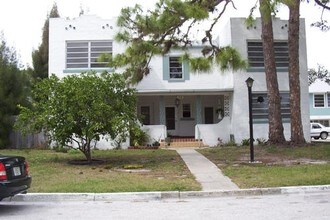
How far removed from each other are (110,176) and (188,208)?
475 centimetres

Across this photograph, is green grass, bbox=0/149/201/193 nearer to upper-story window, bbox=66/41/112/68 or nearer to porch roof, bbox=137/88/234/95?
porch roof, bbox=137/88/234/95

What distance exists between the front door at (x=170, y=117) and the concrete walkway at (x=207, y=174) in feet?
31.7

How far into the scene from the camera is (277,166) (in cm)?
1482

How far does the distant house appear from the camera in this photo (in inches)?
1789

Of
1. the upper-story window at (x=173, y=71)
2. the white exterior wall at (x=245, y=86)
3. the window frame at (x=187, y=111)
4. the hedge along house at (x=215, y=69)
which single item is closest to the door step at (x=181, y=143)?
the hedge along house at (x=215, y=69)

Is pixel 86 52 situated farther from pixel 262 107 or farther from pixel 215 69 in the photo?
pixel 262 107

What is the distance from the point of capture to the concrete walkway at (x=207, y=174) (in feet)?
37.6

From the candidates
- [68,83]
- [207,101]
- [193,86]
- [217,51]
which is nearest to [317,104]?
[207,101]

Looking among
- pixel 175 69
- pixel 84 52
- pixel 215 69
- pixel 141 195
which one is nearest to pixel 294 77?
pixel 215 69

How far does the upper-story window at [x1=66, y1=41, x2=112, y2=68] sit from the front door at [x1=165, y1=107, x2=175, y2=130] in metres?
5.90

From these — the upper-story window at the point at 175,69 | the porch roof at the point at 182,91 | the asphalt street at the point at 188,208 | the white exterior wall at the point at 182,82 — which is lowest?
the asphalt street at the point at 188,208

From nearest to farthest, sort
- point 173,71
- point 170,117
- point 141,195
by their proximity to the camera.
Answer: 1. point 141,195
2. point 173,71
3. point 170,117

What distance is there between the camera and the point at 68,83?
15.9 meters

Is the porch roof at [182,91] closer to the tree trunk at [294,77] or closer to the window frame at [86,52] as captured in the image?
the window frame at [86,52]
